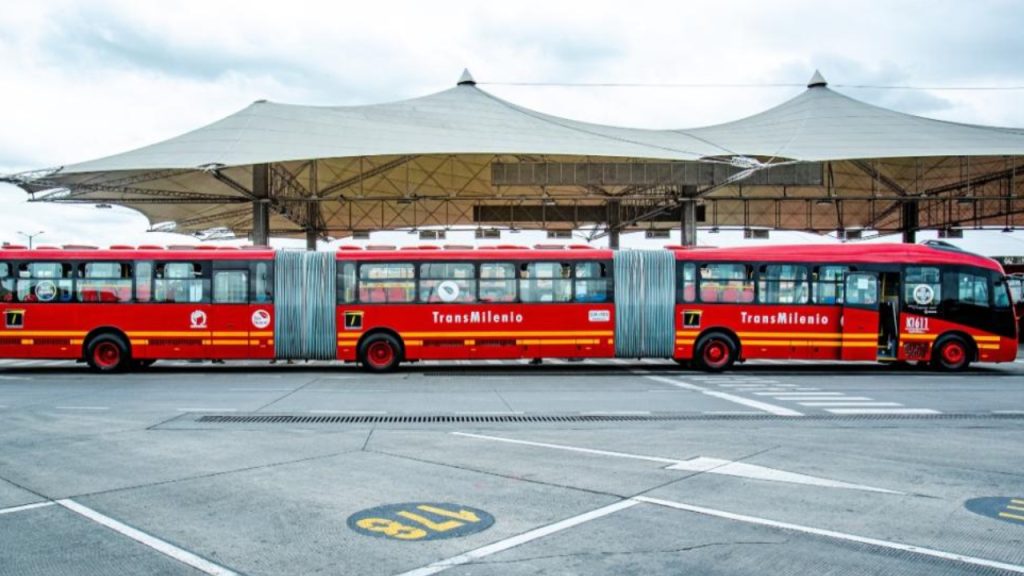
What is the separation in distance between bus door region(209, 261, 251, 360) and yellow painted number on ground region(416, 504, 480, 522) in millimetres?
14118

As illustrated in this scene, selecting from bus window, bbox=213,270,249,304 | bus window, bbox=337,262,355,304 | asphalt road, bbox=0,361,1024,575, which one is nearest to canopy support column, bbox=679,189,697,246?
bus window, bbox=337,262,355,304

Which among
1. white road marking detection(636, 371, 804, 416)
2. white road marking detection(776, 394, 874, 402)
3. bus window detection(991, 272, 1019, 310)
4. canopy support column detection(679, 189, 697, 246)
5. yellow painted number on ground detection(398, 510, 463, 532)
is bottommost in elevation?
white road marking detection(776, 394, 874, 402)

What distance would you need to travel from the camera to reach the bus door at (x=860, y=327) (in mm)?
20078

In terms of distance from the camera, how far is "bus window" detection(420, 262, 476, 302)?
65.9 ft

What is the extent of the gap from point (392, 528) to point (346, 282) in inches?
564

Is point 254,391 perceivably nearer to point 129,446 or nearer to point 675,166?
point 129,446

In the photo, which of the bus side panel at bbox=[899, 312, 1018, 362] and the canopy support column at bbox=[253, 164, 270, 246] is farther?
the canopy support column at bbox=[253, 164, 270, 246]

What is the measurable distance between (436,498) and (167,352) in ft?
47.5

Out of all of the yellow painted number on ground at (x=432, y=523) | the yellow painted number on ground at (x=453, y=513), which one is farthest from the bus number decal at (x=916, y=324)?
the yellow painted number on ground at (x=432, y=523)

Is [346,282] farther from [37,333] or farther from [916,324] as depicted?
[916,324]

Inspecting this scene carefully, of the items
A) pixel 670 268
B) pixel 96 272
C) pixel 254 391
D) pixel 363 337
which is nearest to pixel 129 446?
pixel 254 391

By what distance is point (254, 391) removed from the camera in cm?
1566

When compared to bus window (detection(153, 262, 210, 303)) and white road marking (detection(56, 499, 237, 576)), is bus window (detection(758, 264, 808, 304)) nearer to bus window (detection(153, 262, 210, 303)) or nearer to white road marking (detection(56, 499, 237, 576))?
→ bus window (detection(153, 262, 210, 303))

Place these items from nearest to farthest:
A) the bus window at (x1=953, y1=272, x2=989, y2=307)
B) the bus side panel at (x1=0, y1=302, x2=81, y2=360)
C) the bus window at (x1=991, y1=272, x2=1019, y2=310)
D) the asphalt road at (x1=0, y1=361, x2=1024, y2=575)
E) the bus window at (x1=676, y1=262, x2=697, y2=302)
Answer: the asphalt road at (x1=0, y1=361, x2=1024, y2=575) → the bus side panel at (x1=0, y1=302, x2=81, y2=360) → the bus window at (x1=676, y1=262, x2=697, y2=302) → the bus window at (x1=953, y1=272, x2=989, y2=307) → the bus window at (x1=991, y1=272, x2=1019, y2=310)
